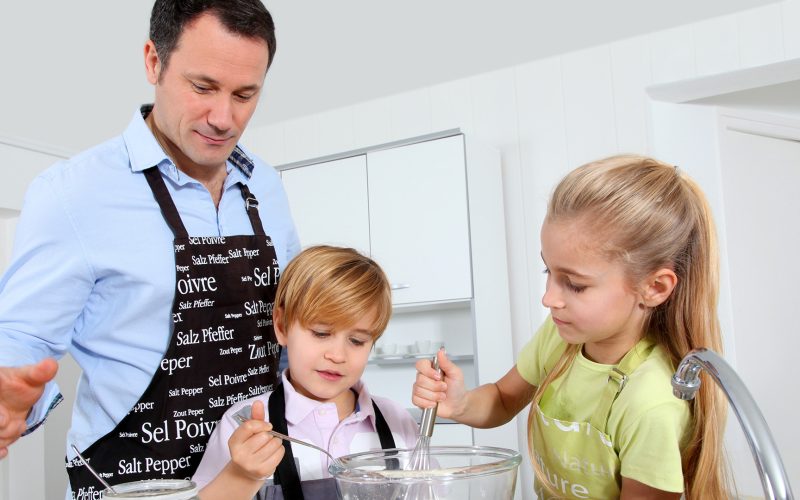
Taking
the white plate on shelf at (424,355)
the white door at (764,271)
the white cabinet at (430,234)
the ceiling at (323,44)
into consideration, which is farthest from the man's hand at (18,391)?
the white door at (764,271)

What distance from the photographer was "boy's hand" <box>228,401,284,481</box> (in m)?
0.95

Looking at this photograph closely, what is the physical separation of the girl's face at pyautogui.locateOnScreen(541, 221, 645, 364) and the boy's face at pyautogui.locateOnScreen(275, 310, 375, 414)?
344mm

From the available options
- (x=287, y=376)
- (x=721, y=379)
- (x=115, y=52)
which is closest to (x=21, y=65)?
(x=115, y=52)

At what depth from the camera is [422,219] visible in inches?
138

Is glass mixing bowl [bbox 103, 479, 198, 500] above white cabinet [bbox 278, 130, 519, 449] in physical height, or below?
below

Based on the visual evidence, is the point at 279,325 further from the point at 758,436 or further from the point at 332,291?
the point at 758,436

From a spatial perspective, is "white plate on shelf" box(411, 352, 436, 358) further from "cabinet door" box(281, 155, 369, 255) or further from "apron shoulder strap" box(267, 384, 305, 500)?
"apron shoulder strap" box(267, 384, 305, 500)

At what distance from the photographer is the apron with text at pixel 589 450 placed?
1.03 metres

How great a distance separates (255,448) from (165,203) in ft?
1.69

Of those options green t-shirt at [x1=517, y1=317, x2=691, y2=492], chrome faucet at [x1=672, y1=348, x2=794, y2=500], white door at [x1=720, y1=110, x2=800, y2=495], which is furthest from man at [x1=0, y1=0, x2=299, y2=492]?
white door at [x1=720, y1=110, x2=800, y2=495]

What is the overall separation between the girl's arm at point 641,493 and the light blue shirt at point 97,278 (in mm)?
735

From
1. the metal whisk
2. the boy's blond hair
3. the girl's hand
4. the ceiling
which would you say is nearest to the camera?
the metal whisk

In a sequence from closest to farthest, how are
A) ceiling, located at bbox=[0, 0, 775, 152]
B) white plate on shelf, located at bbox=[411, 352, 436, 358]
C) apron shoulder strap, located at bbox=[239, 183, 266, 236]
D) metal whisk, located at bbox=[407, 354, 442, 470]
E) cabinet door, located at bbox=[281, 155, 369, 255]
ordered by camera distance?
metal whisk, located at bbox=[407, 354, 442, 470]
apron shoulder strap, located at bbox=[239, 183, 266, 236]
ceiling, located at bbox=[0, 0, 775, 152]
white plate on shelf, located at bbox=[411, 352, 436, 358]
cabinet door, located at bbox=[281, 155, 369, 255]

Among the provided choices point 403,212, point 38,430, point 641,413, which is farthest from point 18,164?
point 641,413
